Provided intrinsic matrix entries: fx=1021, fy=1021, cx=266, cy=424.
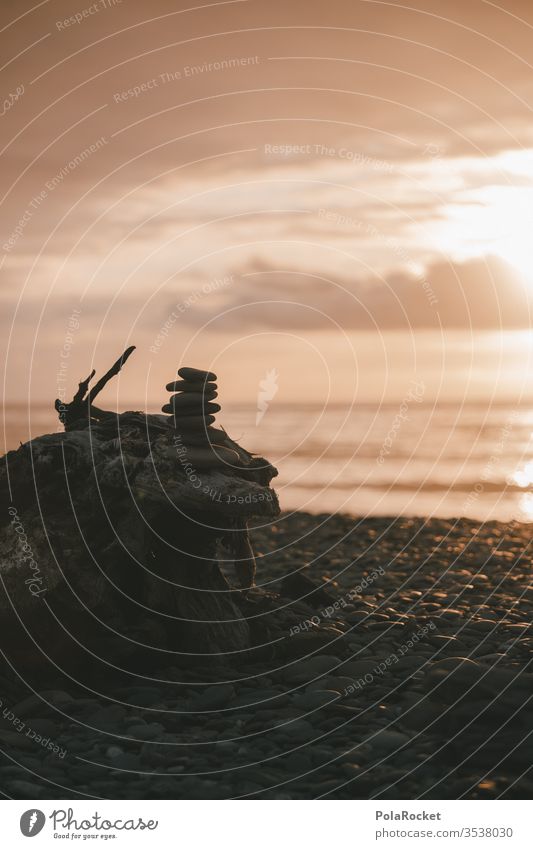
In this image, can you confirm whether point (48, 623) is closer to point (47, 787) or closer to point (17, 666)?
point (17, 666)

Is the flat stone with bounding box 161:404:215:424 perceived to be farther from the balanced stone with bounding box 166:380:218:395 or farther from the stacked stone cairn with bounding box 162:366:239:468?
the balanced stone with bounding box 166:380:218:395

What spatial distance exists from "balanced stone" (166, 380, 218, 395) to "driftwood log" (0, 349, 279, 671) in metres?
0.33

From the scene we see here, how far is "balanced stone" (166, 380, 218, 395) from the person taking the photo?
9.36 meters

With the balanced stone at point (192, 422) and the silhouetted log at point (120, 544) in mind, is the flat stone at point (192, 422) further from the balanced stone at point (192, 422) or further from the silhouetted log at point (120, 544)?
the silhouetted log at point (120, 544)

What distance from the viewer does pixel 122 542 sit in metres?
9.12

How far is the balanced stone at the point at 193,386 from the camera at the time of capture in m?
9.36

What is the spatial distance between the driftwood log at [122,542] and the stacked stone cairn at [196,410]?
0.06m

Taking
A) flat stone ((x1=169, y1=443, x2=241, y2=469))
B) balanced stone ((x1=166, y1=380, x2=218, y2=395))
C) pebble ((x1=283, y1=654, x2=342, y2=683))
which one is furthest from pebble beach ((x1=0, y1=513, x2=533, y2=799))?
balanced stone ((x1=166, y1=380, x2=218, y2=395))

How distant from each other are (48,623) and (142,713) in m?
1.27

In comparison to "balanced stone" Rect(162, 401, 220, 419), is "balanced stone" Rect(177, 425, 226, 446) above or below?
below

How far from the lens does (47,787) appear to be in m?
6.96
